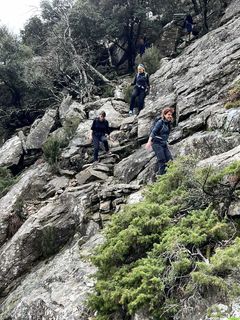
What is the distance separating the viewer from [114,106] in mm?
19328

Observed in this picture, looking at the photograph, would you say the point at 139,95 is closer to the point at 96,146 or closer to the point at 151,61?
the point at 96,146

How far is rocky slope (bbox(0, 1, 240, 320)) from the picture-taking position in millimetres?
9273

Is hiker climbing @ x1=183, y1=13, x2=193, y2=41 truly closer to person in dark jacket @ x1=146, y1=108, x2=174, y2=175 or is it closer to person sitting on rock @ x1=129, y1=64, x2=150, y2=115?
person sitting on rock @ x1=129, y1=64, x2=150, y2=115

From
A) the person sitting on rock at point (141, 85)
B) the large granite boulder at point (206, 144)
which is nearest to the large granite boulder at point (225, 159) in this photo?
the large granite boulder at point (206, 144)

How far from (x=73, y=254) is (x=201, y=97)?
7589 millimetres

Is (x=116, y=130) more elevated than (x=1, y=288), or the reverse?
(x=116, y=130)

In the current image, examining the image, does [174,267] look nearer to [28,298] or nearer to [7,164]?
[28,298]

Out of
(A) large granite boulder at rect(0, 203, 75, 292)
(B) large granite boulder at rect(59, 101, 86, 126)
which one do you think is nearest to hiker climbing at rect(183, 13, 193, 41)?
(B) large granite boulder at rect(59, 101, 86, 126)

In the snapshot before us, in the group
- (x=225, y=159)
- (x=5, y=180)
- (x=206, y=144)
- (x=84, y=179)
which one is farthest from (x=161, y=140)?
(x=5, y=180)

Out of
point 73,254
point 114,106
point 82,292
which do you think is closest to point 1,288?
point 73,254

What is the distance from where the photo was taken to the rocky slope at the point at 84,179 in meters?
9.27

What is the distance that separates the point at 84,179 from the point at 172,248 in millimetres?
8106

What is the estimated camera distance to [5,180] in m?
16.8

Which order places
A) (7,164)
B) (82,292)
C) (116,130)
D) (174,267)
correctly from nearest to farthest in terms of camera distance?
(174,267)
(82,292)
(116,130)
(7,164)
